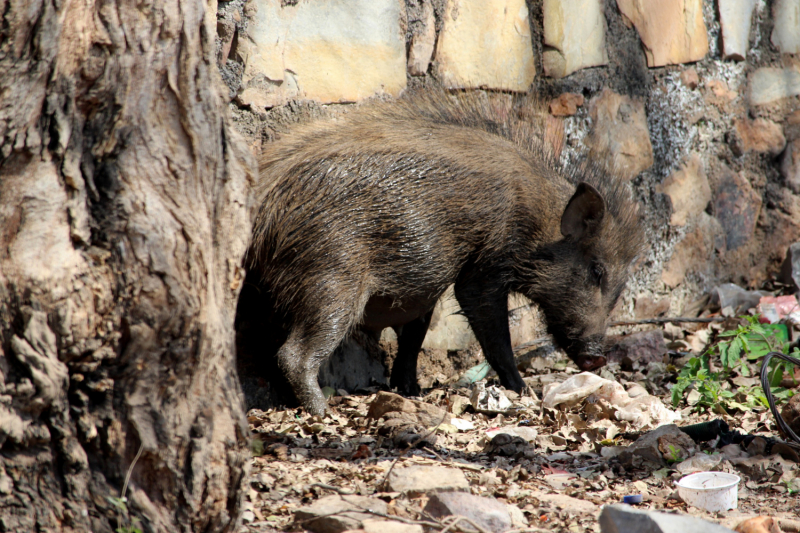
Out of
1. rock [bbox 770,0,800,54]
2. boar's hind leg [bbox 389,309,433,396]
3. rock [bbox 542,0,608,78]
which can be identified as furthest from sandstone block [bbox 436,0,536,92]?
rock [bbox 770,0,800,54]

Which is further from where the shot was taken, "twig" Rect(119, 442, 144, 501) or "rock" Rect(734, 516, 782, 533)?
"rock" Rect(734, 516, 782, 533)

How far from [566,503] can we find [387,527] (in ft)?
2.16

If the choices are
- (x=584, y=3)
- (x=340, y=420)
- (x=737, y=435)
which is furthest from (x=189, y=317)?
(x=584, y=3)

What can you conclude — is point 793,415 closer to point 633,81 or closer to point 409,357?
point 409,357

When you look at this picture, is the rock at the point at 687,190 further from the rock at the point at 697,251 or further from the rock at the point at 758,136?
the rock at the point at 758,136

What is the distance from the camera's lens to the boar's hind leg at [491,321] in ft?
11.8

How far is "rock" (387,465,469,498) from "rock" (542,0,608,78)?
2.50 metres

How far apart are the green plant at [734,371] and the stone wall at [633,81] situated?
2.97 ft

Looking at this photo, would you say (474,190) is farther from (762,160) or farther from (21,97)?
(762,160)

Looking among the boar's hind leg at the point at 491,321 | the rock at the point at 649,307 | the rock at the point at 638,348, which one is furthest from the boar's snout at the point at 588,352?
the rock at the point at 649,307

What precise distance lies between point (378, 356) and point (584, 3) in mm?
2188

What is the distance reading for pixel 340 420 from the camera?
306 cm

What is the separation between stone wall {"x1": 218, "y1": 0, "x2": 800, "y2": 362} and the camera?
3143 millimetres

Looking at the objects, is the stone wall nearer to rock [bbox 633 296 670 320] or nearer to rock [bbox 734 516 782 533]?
rock [bbox 633 296 670 320]
